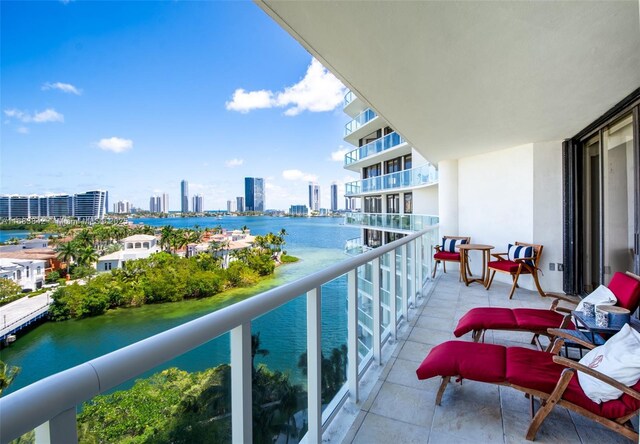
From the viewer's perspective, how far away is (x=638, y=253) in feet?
10.3

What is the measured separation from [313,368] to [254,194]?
46.4 meters

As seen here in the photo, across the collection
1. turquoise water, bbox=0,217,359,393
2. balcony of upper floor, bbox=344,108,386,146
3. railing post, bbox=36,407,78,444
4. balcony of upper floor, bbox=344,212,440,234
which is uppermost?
balcony of upper floor, bbox=344,108,386,146

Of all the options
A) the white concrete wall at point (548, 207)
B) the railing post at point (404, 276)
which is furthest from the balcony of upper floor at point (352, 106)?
the railing post at point (404, 276)

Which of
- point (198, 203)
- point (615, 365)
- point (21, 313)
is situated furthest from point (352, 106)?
point (198, 203)

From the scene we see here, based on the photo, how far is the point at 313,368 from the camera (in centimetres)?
179

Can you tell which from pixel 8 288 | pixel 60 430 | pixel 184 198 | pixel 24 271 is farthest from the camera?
pixel 184 198

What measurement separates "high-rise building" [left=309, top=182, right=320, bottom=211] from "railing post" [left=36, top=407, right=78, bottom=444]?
1724 inches

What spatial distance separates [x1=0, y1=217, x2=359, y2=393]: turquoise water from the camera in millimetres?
1399

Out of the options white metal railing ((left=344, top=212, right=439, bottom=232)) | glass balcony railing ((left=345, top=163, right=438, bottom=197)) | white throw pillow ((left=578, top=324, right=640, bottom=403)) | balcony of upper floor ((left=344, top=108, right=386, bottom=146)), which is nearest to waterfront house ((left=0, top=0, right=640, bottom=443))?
white throw pillow ((left=578, top=324, right=640, bottom=403))

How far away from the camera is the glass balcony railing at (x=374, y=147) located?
52.8 ft

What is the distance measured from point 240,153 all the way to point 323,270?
187 ft

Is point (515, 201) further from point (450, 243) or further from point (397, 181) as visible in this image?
point (397, 181)

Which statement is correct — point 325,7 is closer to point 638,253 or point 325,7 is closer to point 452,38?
point 452,38

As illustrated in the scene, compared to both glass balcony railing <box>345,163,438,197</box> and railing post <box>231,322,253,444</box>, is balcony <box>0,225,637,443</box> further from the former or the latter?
glass balcony railing <box>345,163,438,197</box>
